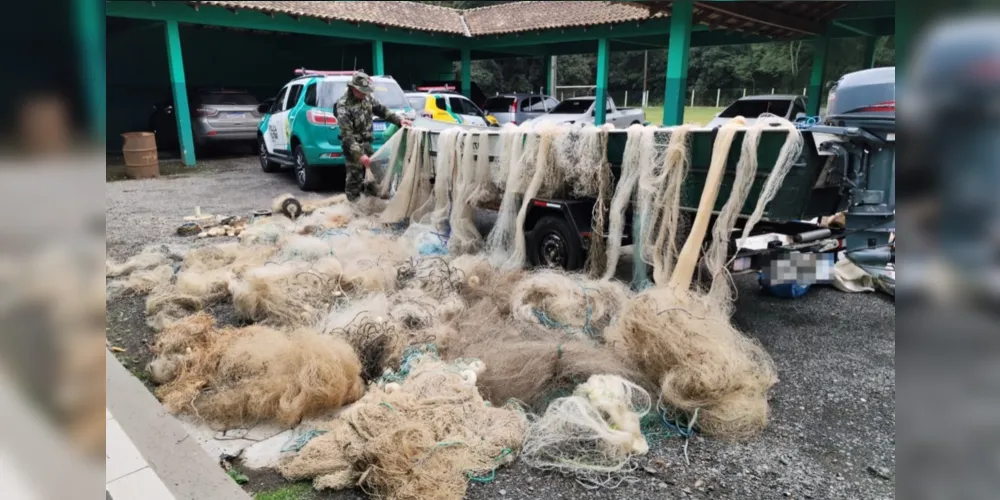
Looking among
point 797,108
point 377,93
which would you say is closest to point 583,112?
point 797,108

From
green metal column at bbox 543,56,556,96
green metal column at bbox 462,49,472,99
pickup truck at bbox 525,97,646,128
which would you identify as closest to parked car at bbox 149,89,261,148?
pickup truck at bbox 525,97,646,128

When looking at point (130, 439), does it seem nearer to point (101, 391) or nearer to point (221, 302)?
point (221, 302)

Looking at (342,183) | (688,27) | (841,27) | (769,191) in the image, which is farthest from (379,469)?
(841,27)

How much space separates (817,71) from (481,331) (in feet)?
53.1

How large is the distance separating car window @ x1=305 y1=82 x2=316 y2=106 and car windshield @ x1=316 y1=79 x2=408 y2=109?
161 millimetres

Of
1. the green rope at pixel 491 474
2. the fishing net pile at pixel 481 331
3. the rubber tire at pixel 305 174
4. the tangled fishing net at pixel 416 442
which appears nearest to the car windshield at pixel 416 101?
the rubber tire at pixel 305 174

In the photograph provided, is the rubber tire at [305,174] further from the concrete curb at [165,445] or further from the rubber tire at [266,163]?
the concrete curb at [165,445]

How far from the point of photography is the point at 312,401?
358 centimetres

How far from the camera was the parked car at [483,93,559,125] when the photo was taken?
1994 cm

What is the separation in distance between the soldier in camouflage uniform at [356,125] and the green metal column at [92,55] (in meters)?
8.26

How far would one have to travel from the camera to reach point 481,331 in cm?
441

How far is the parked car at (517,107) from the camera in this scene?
65.4 ft

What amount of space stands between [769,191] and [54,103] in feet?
14.4

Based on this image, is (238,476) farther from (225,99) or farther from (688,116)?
(688,116)
